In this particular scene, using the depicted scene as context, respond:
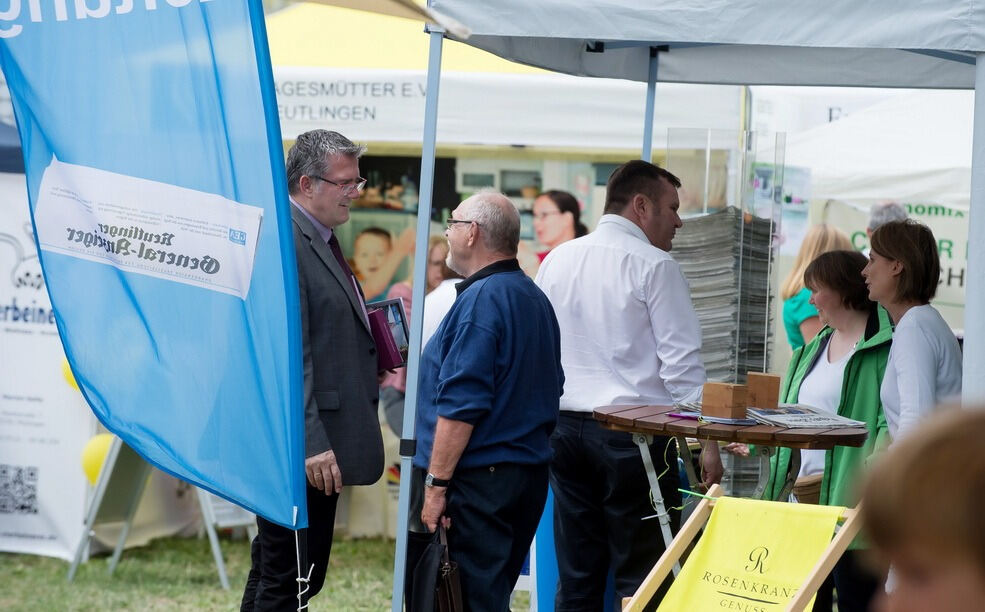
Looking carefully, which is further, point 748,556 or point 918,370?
point 918,370

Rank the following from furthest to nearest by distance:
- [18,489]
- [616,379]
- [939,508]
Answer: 1. [18,489]
2. [616,379]
3. [939,508]

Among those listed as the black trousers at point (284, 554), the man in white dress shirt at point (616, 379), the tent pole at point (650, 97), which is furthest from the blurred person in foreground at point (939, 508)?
the tent pole at point (650, 97)

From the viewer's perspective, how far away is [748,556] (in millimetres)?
2963

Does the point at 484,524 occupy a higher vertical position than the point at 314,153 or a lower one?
lower

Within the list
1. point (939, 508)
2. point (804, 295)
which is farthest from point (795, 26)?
point (804, 295)

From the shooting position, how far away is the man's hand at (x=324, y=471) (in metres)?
3.09

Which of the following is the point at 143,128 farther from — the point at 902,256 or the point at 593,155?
the point at 593,155

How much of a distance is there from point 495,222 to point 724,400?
2.64 ft

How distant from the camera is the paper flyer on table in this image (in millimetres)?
2389

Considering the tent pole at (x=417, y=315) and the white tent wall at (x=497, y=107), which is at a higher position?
the white tent wall at (x=497, y=107)

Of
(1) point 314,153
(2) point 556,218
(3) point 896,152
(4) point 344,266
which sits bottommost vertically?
(4) point 344,266

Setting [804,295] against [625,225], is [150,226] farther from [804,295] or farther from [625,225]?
[804,295]

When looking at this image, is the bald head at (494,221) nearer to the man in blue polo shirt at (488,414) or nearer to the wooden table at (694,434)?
the man in blue polo shirt at (488,414)

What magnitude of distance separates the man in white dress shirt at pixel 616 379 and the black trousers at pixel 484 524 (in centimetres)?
50
